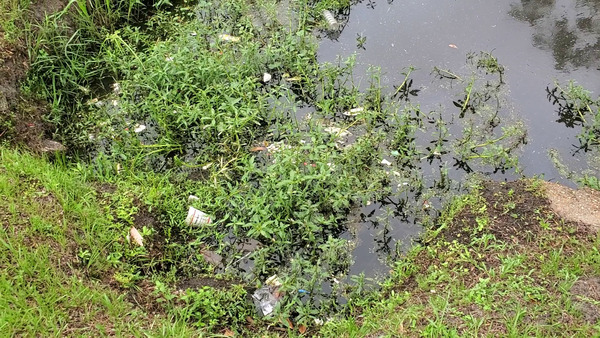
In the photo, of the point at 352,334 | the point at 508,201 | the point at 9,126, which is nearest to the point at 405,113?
the point at 508,201

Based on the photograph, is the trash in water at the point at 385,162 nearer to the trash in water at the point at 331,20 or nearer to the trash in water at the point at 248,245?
the trash in water at the point at 248,245

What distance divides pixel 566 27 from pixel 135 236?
4.20 meters

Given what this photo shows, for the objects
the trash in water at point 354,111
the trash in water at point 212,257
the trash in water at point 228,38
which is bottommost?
the trash in water at point 212,257

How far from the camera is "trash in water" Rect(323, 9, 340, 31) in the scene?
479 centimetres

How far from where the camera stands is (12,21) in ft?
13.1

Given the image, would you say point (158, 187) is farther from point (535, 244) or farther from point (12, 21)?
point (535, 244)

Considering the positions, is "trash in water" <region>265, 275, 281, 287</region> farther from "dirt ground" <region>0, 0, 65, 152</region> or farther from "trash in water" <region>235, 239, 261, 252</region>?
"dirt ground" <region>0, 0, 65, 152</region>

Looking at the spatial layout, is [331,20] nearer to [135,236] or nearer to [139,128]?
[139,128]

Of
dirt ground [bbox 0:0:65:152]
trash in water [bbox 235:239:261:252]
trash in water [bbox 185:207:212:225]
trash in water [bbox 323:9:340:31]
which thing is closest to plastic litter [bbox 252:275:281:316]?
trash in water [bbox 235:239:261:252]

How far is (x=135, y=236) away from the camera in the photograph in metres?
3.16

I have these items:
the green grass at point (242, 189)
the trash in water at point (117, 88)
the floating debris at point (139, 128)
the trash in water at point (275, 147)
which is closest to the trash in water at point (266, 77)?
the green grass at point (242, 189)

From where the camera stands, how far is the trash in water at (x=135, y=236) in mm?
3141

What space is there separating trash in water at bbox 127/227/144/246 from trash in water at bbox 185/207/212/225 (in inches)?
13.0

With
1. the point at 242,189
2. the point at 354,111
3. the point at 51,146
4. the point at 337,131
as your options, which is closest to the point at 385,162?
the point at 337,131
